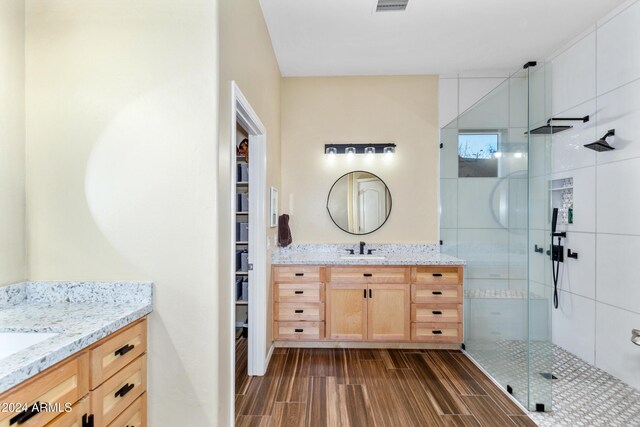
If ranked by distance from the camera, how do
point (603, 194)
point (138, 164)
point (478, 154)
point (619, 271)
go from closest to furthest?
point (138, 164), point (619, 271), point (603, 194), point (478, 154)

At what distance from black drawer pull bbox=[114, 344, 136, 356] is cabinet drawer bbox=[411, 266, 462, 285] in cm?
246

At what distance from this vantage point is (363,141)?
3635 millimetres

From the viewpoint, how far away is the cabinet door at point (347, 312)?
10.1 ft

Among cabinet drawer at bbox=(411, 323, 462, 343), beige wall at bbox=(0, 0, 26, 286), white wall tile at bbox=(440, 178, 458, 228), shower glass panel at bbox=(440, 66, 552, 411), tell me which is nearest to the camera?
beige wall at bbox=(0, 0, 26, 286)

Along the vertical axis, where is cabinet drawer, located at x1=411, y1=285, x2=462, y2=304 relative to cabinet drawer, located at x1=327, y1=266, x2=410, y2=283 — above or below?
below

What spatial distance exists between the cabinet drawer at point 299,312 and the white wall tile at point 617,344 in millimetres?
2423

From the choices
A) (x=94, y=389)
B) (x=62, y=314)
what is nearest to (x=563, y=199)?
(x=94, y=389)

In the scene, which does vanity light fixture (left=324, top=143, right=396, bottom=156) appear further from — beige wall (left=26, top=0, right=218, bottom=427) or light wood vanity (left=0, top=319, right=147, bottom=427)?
light wood vanity (left=0, top=319, right=147, bottom=427)

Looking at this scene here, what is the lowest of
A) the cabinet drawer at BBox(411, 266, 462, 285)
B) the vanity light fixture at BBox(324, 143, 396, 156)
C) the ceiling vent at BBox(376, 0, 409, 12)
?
the cabinet drawer at BBox(411, 266, 462, 285)

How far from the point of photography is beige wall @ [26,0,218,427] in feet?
4.94

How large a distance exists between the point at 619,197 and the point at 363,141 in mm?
2350

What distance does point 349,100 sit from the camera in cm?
363

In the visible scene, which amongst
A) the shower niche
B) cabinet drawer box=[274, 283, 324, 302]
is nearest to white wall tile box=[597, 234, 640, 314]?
the shower niche

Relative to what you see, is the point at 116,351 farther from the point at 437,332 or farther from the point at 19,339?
the point at 437,332
